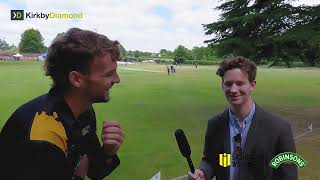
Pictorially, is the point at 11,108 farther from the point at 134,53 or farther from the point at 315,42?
the point at 134,53

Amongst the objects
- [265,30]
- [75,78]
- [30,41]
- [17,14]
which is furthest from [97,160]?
[30,41]

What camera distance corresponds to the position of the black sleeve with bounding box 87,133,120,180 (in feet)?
7.70

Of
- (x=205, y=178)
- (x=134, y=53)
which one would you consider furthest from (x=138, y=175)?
(x=134, y=53)

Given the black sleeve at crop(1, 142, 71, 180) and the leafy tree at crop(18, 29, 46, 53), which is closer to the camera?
the black sleeve at crop(1, 142, 71, 180)

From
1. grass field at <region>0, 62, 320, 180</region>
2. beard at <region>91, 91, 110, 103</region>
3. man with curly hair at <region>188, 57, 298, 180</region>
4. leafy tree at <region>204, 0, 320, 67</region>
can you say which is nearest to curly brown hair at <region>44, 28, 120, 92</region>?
beard at <region>91, 91, 110, 103</region>

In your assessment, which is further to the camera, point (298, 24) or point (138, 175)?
point (298, 24)

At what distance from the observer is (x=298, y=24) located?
18531mm

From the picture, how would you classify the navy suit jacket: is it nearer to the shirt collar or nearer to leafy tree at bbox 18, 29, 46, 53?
the shirt collar

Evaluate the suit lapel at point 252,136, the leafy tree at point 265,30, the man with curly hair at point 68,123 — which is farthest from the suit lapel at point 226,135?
the leafy tree at point 265,30

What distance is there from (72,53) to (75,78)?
11cm

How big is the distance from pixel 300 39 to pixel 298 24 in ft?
5.60

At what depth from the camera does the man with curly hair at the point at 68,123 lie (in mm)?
1777

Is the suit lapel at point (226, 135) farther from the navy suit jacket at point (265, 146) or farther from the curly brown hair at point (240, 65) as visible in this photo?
the curly brown hair at point (240, 65)

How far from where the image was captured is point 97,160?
93.4 inches
